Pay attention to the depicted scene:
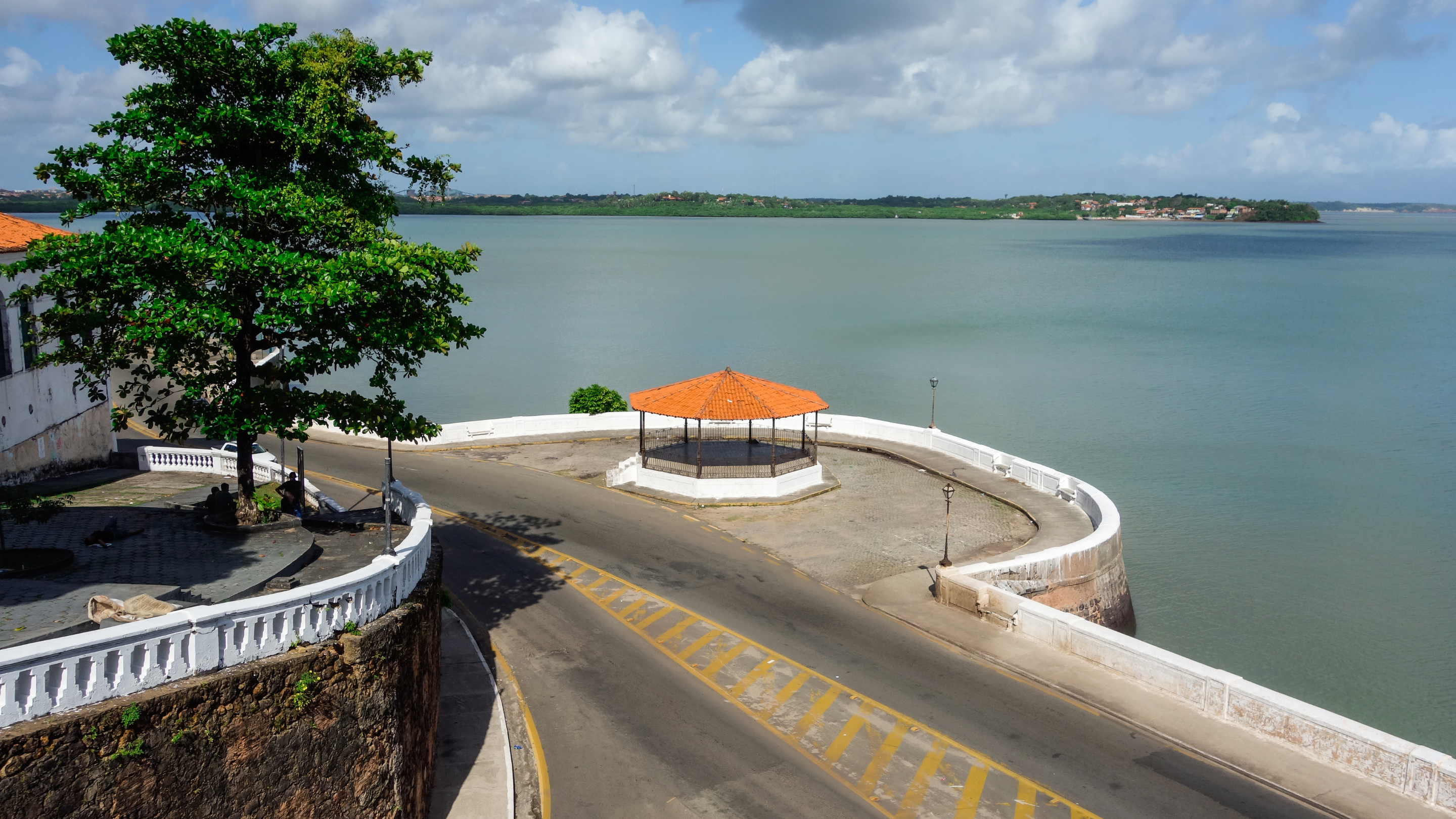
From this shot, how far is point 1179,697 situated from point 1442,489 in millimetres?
39213

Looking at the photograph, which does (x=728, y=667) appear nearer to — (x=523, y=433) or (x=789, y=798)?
(x=789, y=798)

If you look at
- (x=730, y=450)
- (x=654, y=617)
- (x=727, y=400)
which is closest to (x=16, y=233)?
(x=654, y=617)

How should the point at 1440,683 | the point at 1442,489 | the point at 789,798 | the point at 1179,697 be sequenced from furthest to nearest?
the point at 1442,489
the point at 1440,683
the point at 1179,697
the point at 789,798

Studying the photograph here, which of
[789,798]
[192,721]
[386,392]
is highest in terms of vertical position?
[386,392]

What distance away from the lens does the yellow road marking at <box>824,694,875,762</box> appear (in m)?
17.0

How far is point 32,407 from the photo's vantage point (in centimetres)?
2542

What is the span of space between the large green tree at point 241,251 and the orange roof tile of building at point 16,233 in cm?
715

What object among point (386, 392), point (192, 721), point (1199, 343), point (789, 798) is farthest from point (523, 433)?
point (1199, 343)

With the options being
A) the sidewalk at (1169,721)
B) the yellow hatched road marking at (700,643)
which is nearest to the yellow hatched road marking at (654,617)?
the yellow hatched road marking at (700,643)

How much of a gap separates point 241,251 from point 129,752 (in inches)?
331

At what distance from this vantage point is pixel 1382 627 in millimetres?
31781

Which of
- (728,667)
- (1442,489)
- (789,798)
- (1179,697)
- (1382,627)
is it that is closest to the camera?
(789,798)

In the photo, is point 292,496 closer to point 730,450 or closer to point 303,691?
point 303,691

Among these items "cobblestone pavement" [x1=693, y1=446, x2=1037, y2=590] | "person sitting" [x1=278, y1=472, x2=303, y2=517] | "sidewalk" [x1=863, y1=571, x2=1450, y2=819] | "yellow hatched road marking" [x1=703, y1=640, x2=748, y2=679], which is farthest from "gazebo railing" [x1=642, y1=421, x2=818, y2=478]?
"person sitting" [x1=278, y1=472, x2=303, y2=517]
